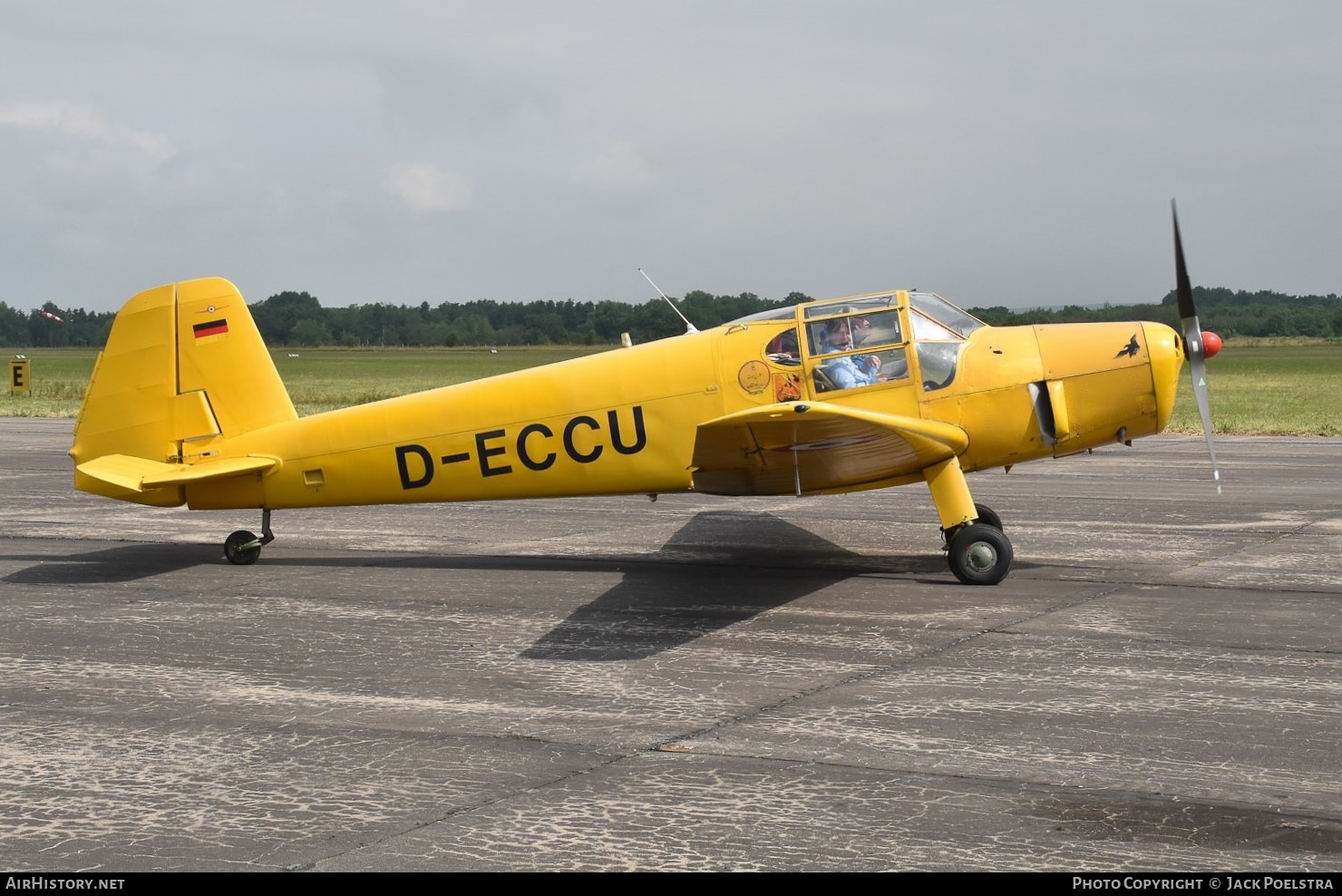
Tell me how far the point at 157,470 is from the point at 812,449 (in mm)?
5859

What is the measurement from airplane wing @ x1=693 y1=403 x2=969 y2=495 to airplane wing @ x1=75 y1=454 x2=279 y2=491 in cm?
401

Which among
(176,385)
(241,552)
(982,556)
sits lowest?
(982,556)

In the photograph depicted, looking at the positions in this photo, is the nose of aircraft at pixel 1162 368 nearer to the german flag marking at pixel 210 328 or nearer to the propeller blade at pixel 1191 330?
the propeller blade at pixel 1191 330

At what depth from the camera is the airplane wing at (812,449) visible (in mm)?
9180

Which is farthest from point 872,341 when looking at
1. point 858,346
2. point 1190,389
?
point 1190,389

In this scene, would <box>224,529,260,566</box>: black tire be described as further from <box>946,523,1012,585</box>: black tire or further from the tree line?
the tree line

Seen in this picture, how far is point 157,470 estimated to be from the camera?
11594 millimetres

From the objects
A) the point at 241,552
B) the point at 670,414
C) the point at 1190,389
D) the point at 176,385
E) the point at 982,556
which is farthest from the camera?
the point at 1190,389

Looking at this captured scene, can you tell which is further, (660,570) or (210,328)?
(210,328)

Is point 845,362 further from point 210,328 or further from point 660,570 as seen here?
point 210,328

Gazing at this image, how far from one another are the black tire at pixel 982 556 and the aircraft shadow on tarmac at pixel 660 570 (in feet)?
0.79

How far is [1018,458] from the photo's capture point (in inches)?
430

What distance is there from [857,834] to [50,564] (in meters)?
9.90

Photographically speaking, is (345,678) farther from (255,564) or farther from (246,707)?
(255,564)
